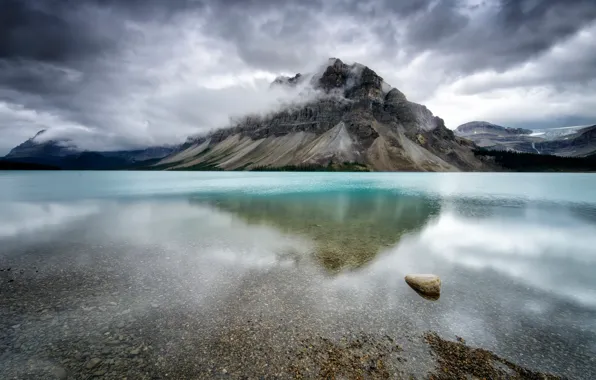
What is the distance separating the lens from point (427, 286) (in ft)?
49.1

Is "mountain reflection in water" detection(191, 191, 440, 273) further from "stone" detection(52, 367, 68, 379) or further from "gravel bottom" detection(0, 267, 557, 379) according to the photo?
"stone" detection(52, 367, 68, 379)

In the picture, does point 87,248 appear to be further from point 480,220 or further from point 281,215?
point 480,220

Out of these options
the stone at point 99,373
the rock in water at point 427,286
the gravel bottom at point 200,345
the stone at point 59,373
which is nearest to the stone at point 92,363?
the gravel bottom at point 200,345

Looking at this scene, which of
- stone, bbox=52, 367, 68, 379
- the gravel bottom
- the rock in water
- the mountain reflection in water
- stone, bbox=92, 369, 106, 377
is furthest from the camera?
the mountain reflection in water

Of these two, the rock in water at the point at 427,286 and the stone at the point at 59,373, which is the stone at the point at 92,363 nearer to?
the stone at the point at 59,373

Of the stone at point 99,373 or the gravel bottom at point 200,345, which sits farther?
the gravel bottom at point 200,345

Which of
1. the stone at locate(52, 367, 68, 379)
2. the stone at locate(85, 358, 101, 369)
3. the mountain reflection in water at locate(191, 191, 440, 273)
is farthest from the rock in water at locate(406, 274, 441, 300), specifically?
the stone at locate(52, 367, 68, 379)

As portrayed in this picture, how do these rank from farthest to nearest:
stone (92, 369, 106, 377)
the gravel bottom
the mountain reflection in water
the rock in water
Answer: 1. the mountain reflection in water
2. the rock in water
3. the gravel bottom
4. stone (92, 369, 106, 377)

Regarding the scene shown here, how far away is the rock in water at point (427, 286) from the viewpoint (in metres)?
14.8

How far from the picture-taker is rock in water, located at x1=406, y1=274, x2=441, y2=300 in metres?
14.8

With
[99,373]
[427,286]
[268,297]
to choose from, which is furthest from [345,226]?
[99,373]

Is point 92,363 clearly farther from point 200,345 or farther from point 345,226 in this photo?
point 345,226

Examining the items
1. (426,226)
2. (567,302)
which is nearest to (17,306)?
(567,302)

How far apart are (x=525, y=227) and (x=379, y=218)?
52.5 ft
